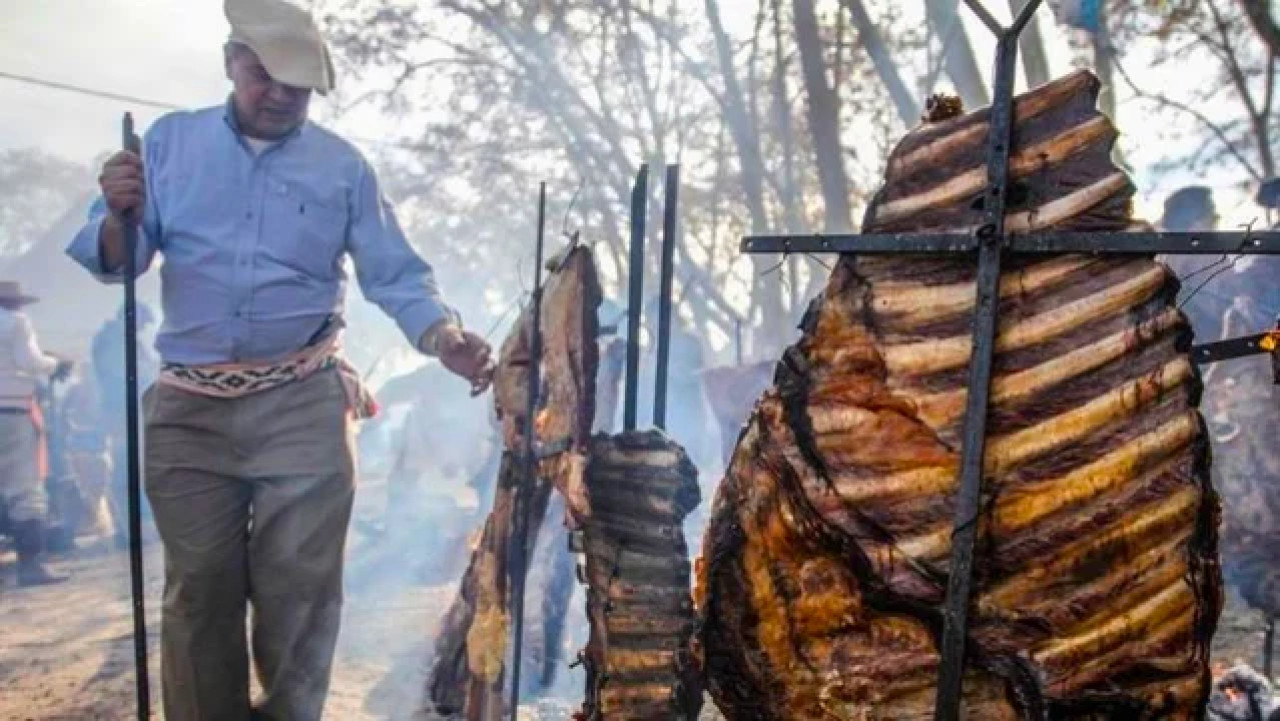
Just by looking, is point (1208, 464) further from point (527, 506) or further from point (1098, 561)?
→ point (527, 506)

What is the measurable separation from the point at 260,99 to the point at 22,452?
7.01 m

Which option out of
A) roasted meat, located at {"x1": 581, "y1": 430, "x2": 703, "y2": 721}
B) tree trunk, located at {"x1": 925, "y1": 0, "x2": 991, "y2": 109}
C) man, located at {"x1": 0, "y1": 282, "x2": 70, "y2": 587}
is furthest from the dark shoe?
tree trunk, located at {"x1": 925, "y1": 0, "x2": 991, "y2": 109}

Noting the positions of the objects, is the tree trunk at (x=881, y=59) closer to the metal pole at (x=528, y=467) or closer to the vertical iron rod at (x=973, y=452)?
the metal pole at (x=528, y=467)

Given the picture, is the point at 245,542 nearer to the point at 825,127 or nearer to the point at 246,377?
the point at 246,377

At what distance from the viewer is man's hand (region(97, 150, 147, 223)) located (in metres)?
3.24

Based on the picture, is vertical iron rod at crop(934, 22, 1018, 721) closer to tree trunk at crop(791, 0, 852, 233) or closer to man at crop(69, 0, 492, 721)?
man at crop(69, 0, 492, 721)

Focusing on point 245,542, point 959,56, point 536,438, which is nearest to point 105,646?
point 245,542

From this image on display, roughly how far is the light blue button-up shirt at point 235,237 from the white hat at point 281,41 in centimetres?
33

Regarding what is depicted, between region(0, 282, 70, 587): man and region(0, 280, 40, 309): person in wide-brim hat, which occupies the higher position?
region(0, 280, 40, 309): person in wide-brim hat

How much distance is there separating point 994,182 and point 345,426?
2.74 meters

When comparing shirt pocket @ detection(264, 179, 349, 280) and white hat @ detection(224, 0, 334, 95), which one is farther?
shirt pocket @ detection(264, 179, 349, 280)

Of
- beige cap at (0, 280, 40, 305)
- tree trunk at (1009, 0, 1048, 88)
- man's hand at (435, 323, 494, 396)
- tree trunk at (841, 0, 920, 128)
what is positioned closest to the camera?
man's hand at (435, 323, 494, 396)

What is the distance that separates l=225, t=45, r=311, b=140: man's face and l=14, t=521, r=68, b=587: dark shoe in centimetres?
693

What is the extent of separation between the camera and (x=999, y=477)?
62.3 inches
